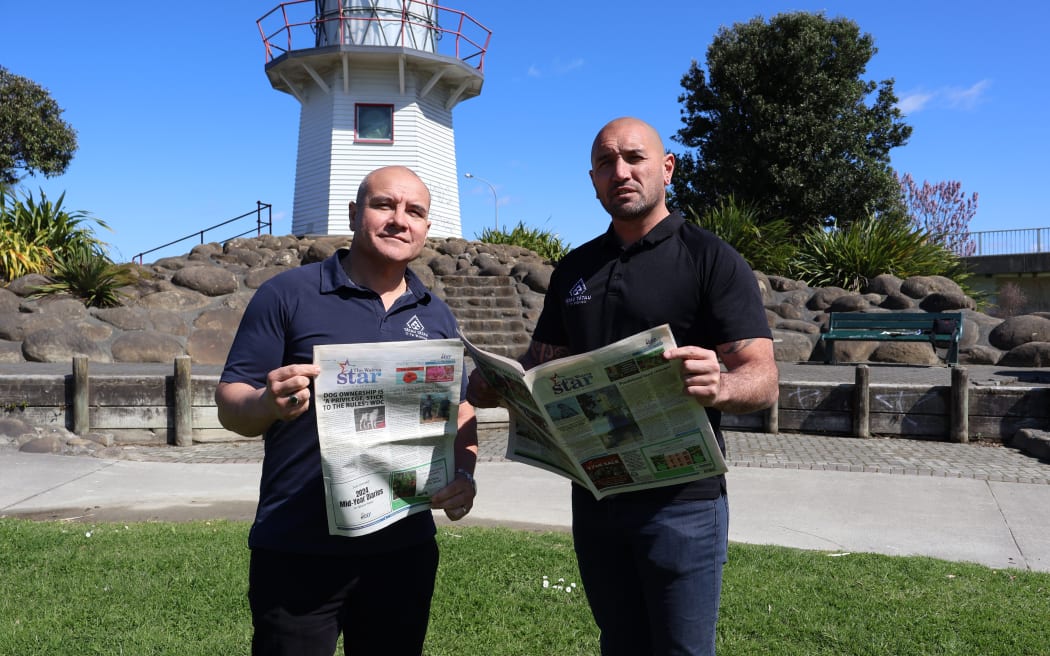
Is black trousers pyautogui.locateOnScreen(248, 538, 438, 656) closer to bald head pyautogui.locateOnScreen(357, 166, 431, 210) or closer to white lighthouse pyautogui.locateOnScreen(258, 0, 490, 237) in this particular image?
bald head pyautogui.locateOnScreen(357, 166, 431, 210)

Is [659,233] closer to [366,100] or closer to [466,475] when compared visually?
[466,475]

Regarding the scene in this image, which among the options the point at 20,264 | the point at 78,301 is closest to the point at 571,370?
the point at 78,301

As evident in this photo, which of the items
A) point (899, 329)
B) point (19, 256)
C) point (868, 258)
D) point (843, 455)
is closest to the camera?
point (843, 455)

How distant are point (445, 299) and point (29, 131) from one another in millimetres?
23060

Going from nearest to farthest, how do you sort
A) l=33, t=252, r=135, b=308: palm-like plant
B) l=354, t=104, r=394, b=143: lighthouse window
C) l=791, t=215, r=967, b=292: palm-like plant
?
l=33, t=252, r=135, b=308: palm-like plant → l=791, t=215, r=967, b=292: palm-like plant → l=354, t=104, r=394, b=143: lighthouse window

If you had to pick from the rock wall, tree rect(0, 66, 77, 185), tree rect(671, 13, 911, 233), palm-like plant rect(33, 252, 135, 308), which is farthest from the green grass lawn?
tree rect(0, 66, 77, 185)

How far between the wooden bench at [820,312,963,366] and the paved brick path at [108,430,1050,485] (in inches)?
211

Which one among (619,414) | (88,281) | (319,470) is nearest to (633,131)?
(619,414)

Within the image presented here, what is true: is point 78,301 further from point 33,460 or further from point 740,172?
point 740,172

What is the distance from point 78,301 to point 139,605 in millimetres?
12971

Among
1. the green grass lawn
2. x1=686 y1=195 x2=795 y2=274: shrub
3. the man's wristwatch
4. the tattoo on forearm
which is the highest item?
x1=686 y1=195 x2=795 y2=274: shrub

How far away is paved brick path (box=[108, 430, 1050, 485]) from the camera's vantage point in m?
7.85

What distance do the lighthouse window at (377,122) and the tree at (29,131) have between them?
623 inches

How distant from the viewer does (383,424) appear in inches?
87.3
